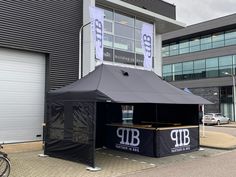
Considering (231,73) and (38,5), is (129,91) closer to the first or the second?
(38,5)

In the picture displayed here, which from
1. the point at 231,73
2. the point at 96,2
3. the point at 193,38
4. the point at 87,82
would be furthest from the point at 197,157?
the point at 193,38

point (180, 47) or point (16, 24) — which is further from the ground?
point (180, 47)

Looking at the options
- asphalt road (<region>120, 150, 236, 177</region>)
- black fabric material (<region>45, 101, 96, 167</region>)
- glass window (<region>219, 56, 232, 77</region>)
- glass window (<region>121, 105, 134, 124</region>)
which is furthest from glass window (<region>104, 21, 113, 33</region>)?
glass window (<region>219, 56, 232, 77</region>)

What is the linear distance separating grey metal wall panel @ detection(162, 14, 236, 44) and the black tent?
3412 centimetres

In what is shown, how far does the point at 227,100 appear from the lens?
156ft

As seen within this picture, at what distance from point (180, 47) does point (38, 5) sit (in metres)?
39.1

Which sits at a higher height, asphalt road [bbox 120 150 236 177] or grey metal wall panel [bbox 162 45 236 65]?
grey metal wall panel [bbox 162 45 236 65]

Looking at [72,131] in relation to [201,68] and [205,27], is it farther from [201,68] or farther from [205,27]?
[201,68]

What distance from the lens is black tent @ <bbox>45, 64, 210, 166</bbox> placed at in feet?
36.5

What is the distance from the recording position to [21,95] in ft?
54.6

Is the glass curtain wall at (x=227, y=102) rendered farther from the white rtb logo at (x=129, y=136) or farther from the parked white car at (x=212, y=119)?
the white rtb logo at (x=129, y=136)

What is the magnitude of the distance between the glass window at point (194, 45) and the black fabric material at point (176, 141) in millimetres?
37711

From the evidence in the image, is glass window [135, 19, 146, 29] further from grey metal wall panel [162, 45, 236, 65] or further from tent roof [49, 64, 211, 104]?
grey metal wall panel [162, 45, 236, 65]

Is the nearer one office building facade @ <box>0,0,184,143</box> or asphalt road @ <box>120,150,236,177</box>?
asphalt road @ <box>120,150,236,177</box>
